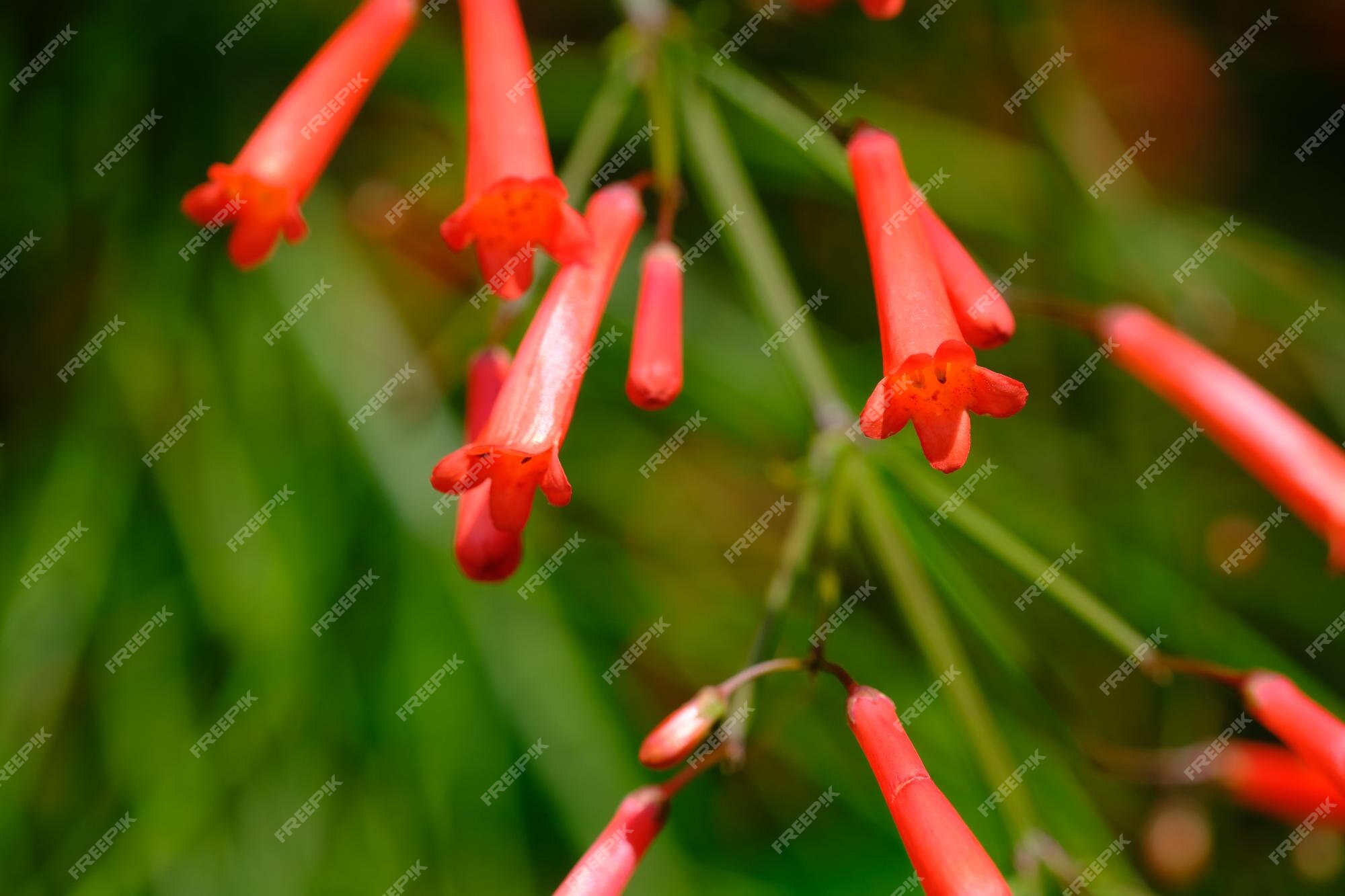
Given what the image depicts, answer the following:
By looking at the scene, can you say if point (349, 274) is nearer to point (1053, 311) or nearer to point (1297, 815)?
point (1053, 311)

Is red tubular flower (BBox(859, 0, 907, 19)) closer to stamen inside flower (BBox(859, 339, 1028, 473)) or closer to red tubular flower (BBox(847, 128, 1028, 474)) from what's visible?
red tubular flower (BBox(847, 128, 1028, 474))

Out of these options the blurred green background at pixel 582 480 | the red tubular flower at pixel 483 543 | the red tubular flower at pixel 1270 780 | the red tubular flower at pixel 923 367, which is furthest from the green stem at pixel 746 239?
the red tubular flower at pixel 1270 780

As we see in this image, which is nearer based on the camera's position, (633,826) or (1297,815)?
(633,826)

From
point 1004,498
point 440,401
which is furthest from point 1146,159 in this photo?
point 440,401

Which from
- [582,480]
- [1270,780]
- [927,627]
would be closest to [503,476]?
[927,627]

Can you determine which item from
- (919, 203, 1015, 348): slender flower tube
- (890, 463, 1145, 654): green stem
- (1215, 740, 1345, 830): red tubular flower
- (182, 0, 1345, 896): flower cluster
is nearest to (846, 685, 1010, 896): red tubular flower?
(182, 0, 1345, 896): flower cluster

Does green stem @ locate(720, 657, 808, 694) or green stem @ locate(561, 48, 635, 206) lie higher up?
green stem @ locate(561, 48, 635, 206)

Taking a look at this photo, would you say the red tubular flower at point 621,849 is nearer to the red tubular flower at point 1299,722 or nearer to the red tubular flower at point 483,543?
the red tubular flower at point 483,543

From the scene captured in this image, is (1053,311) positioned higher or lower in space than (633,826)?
higher
